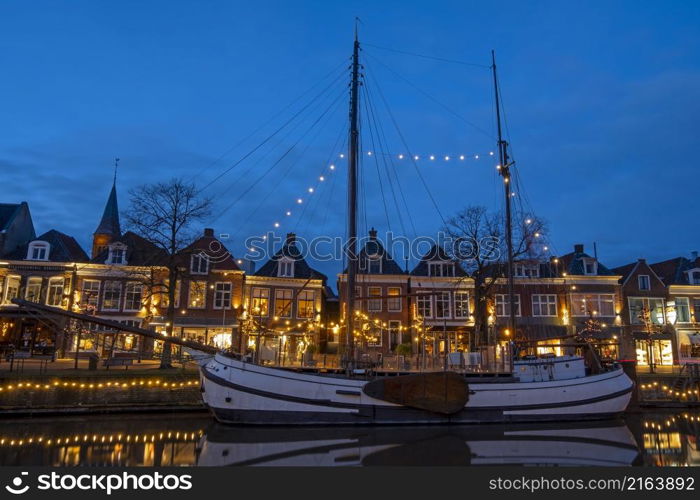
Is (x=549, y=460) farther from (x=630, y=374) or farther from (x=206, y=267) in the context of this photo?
(x=206, y=267)

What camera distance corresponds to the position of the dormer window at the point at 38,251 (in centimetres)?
3275

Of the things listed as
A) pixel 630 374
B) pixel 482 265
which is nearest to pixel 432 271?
pixel 482 265

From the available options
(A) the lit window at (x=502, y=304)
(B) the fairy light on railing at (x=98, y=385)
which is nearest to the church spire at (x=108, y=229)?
(B) the fairy light on railing at (x=98, y=385)

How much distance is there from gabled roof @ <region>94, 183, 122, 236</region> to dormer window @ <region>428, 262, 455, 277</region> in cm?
2514

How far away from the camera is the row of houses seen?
32.2 meters

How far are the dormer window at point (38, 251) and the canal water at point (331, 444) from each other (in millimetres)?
19225

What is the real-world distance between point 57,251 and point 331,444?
28.7m

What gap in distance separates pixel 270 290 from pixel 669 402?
2455 cm

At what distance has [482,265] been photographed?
2894 cm

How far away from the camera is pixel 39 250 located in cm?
3297

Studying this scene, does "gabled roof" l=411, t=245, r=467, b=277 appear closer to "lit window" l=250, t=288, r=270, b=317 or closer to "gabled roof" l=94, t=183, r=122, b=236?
"lit window" l=250, t=288, r=270, b=317

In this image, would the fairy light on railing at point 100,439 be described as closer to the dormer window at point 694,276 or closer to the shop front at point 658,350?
the shop front at point 658,350

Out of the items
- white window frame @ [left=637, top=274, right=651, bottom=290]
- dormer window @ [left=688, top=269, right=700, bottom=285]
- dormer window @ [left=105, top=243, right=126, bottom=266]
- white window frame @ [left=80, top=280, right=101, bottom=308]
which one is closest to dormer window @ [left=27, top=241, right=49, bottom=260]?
white window frame @ [left=80, top=280, right=101, bottom=308]

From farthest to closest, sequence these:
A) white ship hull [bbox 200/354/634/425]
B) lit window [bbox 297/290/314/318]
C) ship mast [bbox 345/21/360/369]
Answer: lit window [bbox 297/290/314/318] → ship mast [bbox 345/21/360/369] → white ship hull [bbox 200/354/634/425]
